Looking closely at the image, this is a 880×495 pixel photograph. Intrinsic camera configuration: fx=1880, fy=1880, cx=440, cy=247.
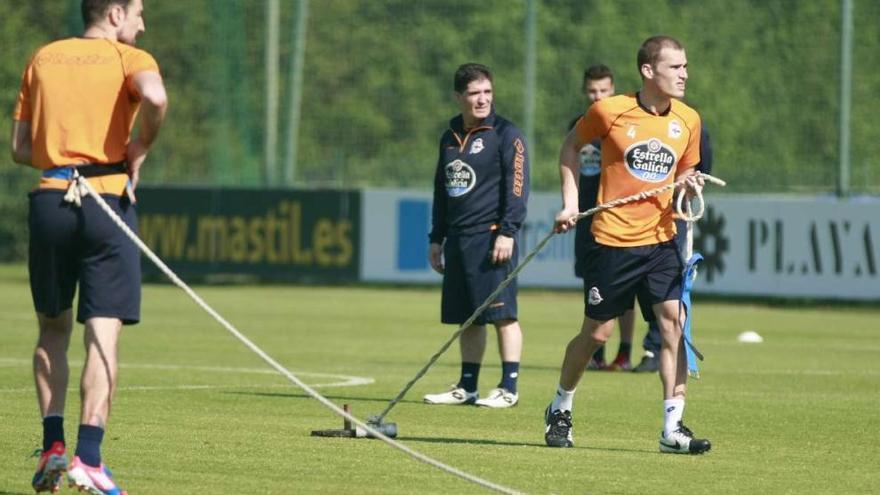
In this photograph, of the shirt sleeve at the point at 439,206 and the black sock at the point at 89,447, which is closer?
the black sock at the point at 89,447

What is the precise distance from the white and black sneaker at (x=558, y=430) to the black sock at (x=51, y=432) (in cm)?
305

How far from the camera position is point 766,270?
25.2m

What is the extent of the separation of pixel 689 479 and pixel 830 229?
16369mm

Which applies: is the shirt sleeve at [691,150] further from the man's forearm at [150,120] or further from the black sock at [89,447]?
the black sock at [89,447]

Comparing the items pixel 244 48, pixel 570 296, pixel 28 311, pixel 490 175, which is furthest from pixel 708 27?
pixel 490 175

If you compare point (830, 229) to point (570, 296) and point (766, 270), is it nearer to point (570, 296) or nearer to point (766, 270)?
point (766, 270)

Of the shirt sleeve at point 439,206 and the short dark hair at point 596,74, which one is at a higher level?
the short dark hair at point 596,74

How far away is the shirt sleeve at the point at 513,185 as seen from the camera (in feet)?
41.7

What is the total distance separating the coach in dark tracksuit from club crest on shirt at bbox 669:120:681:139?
8.43ft

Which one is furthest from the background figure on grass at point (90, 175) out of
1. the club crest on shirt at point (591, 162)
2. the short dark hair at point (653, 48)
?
the club crest on shirt at point (591, 162)

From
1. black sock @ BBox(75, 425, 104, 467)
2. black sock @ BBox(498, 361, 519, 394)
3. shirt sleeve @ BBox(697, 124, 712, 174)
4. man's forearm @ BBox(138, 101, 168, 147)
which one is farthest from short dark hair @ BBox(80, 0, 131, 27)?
shirt sleeve @ BBox(697, 124, 712, 174)

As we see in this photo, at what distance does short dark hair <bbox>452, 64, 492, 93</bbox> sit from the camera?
495 inches

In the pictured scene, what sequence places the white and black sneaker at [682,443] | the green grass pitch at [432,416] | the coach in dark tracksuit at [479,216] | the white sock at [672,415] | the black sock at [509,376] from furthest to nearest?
the coach in dark tracksuit at [479,216] < the black sock at [509,376] < the white sock at [672,415] < the white and black sneaker at [682,443] < the green grass pitch at [432,416]

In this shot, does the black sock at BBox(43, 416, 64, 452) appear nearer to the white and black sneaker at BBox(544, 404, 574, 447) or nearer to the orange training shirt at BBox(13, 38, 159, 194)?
the orange training shirt at BBox(13, 38, 159, 194)
